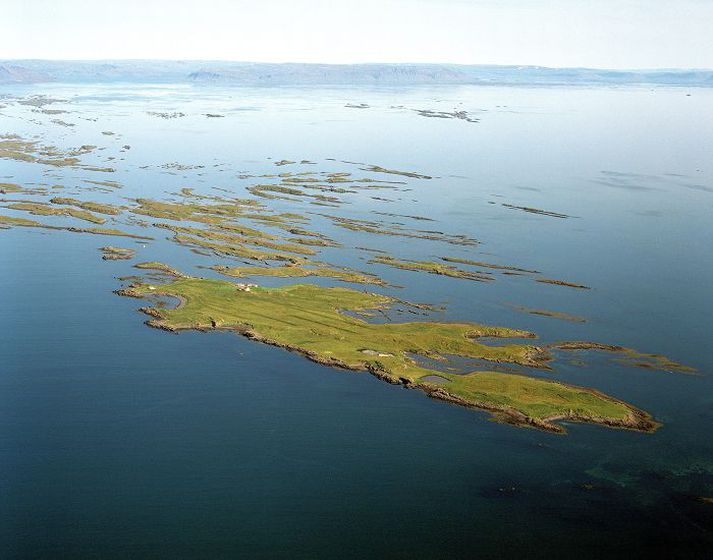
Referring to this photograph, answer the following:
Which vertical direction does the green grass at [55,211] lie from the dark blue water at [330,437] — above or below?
above

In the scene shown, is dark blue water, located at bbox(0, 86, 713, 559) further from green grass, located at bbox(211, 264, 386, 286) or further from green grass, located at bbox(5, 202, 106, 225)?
green grass, located at bbox(5, 202, 106, 225)

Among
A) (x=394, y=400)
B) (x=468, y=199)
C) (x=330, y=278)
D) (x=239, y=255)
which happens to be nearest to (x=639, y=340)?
(x=394, y=400)

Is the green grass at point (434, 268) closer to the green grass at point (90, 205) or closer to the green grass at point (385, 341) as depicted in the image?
the green grass at point (385, 341)

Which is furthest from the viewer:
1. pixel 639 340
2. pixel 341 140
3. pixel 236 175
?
pixel 341 140

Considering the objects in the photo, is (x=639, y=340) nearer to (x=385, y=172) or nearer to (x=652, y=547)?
(x=652, y=547)

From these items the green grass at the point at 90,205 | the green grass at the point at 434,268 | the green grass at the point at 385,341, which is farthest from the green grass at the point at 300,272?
the green grass at the point at 90,205

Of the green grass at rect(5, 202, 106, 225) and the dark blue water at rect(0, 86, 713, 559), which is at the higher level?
the green grass at rect(5, 202, 106, 225)

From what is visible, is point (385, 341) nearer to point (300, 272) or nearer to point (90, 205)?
point (300, 272)

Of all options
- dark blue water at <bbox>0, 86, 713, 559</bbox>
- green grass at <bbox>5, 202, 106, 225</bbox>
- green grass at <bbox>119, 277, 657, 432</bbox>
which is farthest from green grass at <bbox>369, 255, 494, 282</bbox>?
green grass at <bbox>5, 202, 106, 225</bbox>
